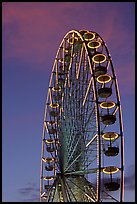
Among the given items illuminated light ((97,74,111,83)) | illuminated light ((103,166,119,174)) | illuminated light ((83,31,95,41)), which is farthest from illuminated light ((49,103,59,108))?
illuminated light ((103,166,119,174))

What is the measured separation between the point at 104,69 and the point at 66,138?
4611 mm

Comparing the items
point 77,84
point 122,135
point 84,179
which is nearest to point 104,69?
point 77,84

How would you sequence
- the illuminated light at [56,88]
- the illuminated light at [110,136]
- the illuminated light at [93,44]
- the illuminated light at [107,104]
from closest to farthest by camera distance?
the illuminated light at [110,136], the illuminated light at [107,104], the illuminated light at [93,44], the illuminated light at [56,88]

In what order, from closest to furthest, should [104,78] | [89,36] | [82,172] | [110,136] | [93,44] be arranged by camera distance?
1. [110,136]
2. [82,172]
3. [104,78]
4. [93,44]
5. [89,36]

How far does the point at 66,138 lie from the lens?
2559cm

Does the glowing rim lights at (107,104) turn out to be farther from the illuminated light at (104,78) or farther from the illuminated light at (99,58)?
the illuminated light at (99,58)

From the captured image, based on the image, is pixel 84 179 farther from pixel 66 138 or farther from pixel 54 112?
pixel 54 112

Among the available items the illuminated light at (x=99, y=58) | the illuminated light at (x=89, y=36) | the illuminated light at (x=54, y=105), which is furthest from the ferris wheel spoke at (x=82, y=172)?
the illuminated light at (x=89, y=36)

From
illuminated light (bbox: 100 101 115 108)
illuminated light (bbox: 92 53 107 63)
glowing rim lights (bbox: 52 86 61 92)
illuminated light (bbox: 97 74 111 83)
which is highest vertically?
illuminated light (bbox: 92 53 107 63)

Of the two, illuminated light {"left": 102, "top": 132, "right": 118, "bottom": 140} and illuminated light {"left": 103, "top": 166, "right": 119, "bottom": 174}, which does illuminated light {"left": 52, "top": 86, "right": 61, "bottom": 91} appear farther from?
illuminated light {"left": 103, "top": 166, "right": 119, "bottom": 174}

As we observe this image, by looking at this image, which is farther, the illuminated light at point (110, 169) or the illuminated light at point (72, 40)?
the illuminated light at point (72, 40)

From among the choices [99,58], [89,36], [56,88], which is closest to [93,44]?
[89,36]

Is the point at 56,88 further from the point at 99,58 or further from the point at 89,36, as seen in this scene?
the point at 99,58

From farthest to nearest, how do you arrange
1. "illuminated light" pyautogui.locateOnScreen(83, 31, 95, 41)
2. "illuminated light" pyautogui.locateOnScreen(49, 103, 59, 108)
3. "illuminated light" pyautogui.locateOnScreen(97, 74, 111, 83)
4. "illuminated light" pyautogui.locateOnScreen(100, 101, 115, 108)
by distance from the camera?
1. "illuminated light" pyautogui.locateOnScreen(49, 103, 59, 108)
2. "illuminated light" pyautogui.locateOnScreen(83, 31, 95, 41)
3. "illuminated light" pyautogui.locateOnScreen(97, 74, 111, 83)
4. "illuminated light" pyautogui.locateOnScreen(100, 101, 115, 108)
